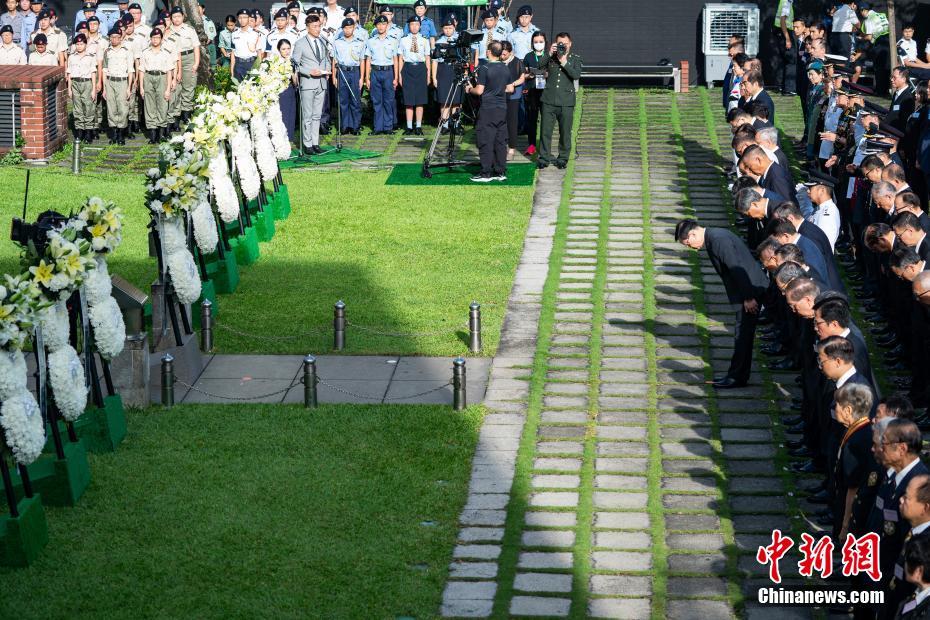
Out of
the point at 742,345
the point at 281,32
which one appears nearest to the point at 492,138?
the point at 281,32

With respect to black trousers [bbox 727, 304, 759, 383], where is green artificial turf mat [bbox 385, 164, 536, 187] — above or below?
above

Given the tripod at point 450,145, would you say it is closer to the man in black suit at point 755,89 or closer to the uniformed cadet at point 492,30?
the uniformed cadet at point 492,30

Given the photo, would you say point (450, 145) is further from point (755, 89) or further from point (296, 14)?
point (296, 14)

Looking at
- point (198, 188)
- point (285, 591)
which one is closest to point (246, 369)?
point (198, 188)

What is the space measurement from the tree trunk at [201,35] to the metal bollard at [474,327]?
14167mm

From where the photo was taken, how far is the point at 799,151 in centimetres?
2358

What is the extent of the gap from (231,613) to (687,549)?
340cm

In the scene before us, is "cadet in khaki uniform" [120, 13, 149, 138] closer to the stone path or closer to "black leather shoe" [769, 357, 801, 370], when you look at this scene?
the stone path

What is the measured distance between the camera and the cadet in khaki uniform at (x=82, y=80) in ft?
80.7

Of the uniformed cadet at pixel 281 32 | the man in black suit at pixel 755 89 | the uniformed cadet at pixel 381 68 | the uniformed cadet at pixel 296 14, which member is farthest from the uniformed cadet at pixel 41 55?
the man in black suit at pixel 755 89

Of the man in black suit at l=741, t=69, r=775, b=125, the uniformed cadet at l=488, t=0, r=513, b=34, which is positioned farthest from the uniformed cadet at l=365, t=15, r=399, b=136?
the man in black suit at l=741, t=69, r=775, b=125

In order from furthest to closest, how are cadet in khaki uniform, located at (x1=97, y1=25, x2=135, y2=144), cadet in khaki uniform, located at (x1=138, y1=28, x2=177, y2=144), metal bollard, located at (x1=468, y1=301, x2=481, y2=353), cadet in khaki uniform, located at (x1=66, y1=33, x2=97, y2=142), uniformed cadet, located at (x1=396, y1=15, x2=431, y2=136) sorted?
1. uniformed cadet, located at (x1=396, y1=15, x2=431, y2=136)
2. cadet in khaki uniform, located at (x1=138, y1=28, x2=177, y2=144)
3. cadet in khaki uniform, located at (x1=97, y1=25, x2=135, y2=144)
4. cadet in khaki uniform, located at (x1=66, y1=33, x2=97, y2=142)
5. metal bollard, located at (x1=468, y1=301, x2=481, y2=353)

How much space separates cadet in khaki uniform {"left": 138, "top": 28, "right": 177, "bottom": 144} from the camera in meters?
24.9

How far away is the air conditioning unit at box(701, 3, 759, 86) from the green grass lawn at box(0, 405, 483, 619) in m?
19.7
